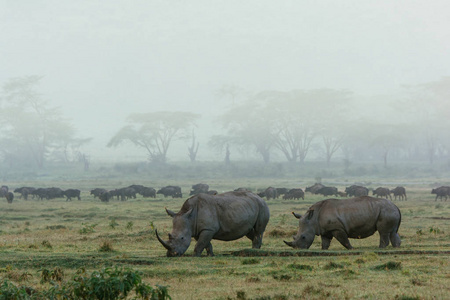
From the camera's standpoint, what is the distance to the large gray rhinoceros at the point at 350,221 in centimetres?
1517

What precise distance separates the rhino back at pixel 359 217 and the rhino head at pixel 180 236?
3618mm

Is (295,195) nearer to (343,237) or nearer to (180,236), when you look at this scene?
(343,237)

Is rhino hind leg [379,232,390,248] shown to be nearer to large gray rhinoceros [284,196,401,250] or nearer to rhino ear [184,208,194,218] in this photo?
large gray rhinoceros [284,196,401,250]

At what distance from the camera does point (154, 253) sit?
14.8m

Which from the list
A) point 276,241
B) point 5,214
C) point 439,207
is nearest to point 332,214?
point 276,241

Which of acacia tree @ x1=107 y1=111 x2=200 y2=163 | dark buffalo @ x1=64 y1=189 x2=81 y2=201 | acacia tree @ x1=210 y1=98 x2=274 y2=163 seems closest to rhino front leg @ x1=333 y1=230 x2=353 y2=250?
dark buffalo @ x1=64 y1=189 x2=81 y2=201

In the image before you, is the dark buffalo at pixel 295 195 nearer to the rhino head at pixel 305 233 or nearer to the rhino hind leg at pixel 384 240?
the rhino hind leg at pixel 384 240

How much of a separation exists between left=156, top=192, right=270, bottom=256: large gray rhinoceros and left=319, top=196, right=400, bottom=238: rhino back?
1644 millimetres

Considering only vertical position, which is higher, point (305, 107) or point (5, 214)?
point (305, 107)

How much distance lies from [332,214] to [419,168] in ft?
226

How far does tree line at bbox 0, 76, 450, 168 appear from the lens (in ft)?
297

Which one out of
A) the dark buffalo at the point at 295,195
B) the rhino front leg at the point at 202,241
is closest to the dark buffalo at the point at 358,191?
the dark buffalo at the point at 295,195

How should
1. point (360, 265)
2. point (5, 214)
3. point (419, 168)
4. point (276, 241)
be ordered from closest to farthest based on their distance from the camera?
1. point (360, 265)
2. point (276, 241)
3. point (5, 214)
4. point (419, 168)

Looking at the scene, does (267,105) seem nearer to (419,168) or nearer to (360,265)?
(419,168)
